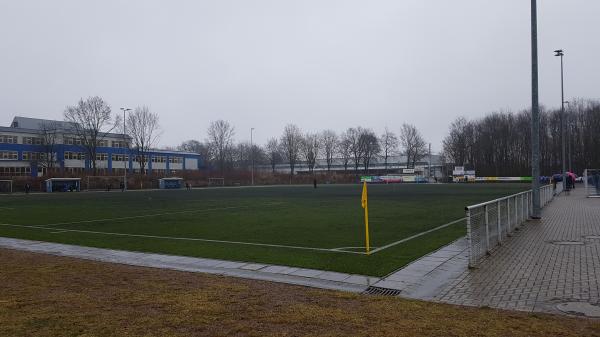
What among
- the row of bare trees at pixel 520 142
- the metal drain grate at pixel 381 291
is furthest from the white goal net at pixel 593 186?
the row of bare trees at pixel 520 142

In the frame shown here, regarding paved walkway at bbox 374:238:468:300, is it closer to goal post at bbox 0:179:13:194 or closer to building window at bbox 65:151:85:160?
goal post at bbox 0:179:13:194

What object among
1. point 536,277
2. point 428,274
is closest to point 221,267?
point 428,274

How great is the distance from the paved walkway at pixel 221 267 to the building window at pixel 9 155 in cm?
8279

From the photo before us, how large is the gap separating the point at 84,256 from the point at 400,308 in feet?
27.3

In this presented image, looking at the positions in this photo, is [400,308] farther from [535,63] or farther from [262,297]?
[535,63]

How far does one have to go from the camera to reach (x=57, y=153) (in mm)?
87250

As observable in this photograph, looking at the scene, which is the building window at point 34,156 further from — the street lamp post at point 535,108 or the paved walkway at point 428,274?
the paved walkway at point 428,274

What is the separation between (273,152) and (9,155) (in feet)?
237

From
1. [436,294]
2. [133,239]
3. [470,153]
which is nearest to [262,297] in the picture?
[436,294]

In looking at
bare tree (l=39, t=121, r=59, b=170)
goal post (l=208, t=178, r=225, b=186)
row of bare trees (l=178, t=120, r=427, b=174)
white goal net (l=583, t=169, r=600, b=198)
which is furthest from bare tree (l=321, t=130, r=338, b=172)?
white goal net (l=583, t=169, r=600, b=198)

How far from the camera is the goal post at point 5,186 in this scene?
196 feet

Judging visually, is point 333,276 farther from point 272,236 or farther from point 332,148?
point 332,148

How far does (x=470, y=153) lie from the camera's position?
9981cm

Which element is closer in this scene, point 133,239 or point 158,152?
point 133,239
